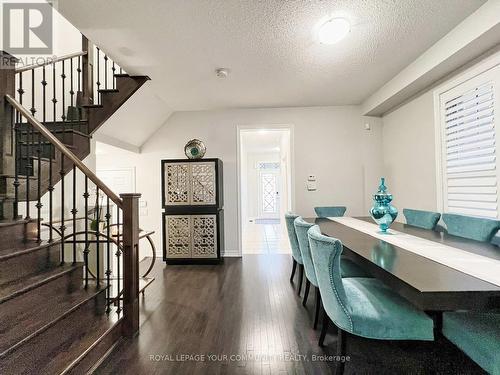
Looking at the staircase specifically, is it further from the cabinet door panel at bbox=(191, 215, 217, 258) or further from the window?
the window

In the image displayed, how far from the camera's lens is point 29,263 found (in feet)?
6.34

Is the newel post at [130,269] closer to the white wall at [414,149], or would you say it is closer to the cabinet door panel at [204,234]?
the cabinet door panel at [204,234]

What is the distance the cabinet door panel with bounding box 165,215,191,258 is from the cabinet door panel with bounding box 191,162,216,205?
1.19 ft

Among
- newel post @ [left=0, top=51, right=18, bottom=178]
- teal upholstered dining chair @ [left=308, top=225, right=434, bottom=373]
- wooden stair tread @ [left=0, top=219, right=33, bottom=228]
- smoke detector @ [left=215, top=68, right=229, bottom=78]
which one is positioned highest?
smoke detector @ [left=215, top=68, right=229, bottom=78]

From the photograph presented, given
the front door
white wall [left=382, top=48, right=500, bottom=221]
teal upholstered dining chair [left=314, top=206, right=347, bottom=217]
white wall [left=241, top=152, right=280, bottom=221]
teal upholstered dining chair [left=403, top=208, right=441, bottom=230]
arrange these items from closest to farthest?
teal upholstered dining chair [left=403, top=208, right=441, bottom=230], white wall [left=382, top=48, right=500, bottom=221], teal upholstered dining chair [left=314, top=206, right=347, bottom=217], white wall [left=241, top=152, right=280, bottom=221], the front door

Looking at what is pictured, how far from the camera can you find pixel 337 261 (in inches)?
55.1

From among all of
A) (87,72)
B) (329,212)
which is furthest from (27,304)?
(329,212)

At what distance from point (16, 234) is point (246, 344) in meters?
2.04

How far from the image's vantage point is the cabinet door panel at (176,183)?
4.12 metres

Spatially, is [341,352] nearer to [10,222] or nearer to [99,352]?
[99,352]

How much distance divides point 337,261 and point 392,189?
10.9 feet

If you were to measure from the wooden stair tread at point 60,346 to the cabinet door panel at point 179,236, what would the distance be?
2083 millimetres

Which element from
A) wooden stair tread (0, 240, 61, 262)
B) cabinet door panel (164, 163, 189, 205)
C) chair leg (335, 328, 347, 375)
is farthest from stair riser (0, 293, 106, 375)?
cabinet door panel (164, 163, 189, 205)

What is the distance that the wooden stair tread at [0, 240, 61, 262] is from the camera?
1.78 m
